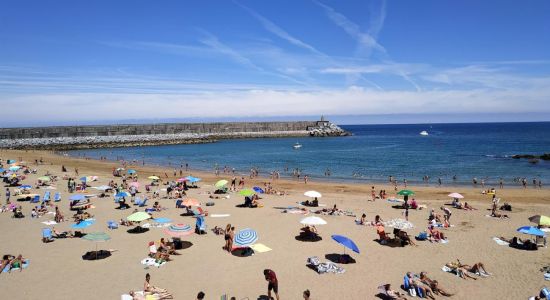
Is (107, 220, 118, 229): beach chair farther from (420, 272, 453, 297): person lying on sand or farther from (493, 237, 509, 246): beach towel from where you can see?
(493, 237, 509, 246): beach towel

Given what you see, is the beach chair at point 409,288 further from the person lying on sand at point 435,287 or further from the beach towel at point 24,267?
the beach towel at point 24,267

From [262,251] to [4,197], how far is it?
64.9ft

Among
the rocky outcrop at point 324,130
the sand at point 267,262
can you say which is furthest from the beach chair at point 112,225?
the rocky outcrop at point 324,130

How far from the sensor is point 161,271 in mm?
12320

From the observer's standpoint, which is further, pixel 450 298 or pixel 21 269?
pixel 21 269

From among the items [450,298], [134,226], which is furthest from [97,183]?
[450,298]

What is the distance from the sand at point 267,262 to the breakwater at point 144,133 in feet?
209

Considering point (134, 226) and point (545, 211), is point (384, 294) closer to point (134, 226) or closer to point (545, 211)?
point (134, 226)

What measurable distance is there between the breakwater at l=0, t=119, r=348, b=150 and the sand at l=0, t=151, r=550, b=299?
209ft

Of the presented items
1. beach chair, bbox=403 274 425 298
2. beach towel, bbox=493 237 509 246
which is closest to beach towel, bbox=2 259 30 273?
beach chair, bbox=403 274 425 298

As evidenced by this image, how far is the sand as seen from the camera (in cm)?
1101

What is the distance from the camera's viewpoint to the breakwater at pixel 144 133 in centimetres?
7688

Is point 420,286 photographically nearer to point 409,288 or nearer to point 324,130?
point 409,288

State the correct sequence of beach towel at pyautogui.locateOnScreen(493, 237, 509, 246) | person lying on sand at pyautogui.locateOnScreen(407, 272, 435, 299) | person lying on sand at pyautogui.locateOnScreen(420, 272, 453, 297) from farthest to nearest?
beach towel at pyautogui.locateOnScreen(493, 237, 509, 246) < person lying on sand at pyautogui.locateOnScreen(420, 272, 453, 297) < person lying on sand at pyautogui.locateOnScreen(407, 272, 435, 299)
